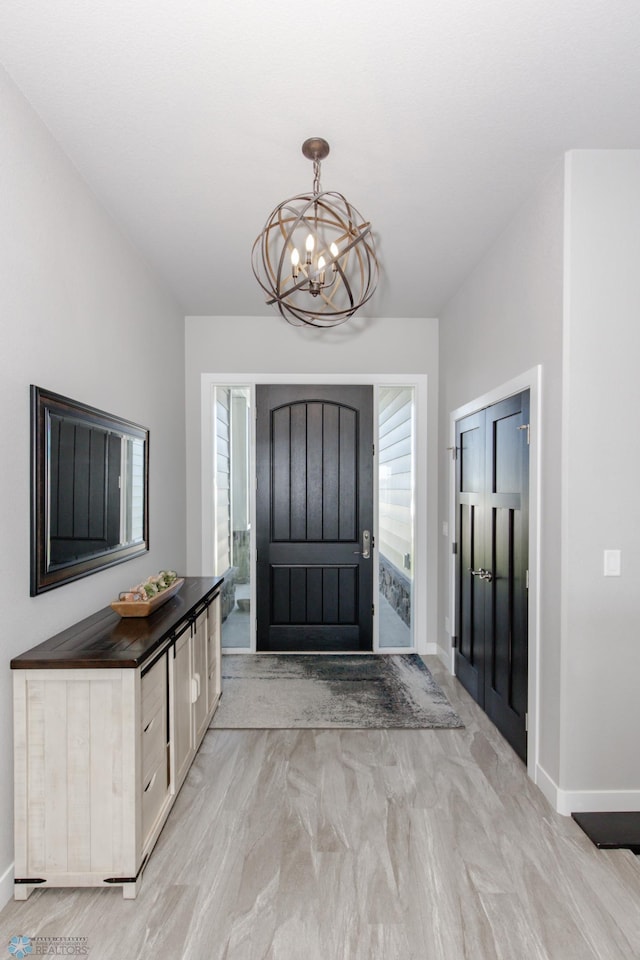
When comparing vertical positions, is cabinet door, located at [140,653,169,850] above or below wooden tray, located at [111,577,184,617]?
below

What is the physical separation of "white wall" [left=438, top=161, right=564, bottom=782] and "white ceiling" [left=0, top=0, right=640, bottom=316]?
188mm

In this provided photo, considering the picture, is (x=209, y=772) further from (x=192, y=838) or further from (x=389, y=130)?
(x=389, y=130)

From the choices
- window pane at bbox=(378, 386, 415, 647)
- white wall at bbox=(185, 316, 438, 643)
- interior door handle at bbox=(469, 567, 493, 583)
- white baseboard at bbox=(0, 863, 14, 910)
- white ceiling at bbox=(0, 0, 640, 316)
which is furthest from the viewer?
window pane at bbox=(378, 386, 415, 647)

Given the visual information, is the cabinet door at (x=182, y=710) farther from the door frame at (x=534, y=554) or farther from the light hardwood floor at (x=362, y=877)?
the door frame at (x=534, y=554)

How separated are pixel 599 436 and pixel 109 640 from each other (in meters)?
2.11

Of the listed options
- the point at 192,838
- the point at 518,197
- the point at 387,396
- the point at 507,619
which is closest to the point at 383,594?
the point at 387,396

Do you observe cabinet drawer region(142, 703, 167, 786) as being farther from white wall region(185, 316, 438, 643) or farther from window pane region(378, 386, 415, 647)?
window pane region(378, 386, 415, 647)

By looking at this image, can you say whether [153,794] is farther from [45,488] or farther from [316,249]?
[316,249]

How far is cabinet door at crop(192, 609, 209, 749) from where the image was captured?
264 cm

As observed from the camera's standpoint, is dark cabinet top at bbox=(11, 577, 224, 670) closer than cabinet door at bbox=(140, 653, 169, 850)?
Yes

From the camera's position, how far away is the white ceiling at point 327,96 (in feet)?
5.14

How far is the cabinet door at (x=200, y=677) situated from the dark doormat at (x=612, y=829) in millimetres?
1761

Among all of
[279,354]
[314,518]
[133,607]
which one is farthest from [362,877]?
[279,354]

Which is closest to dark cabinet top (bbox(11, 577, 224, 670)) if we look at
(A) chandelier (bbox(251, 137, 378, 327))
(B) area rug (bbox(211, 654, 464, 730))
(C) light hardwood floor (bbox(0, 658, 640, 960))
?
(C) light hardwood floor (bbox(0, 658, 640, 960))
